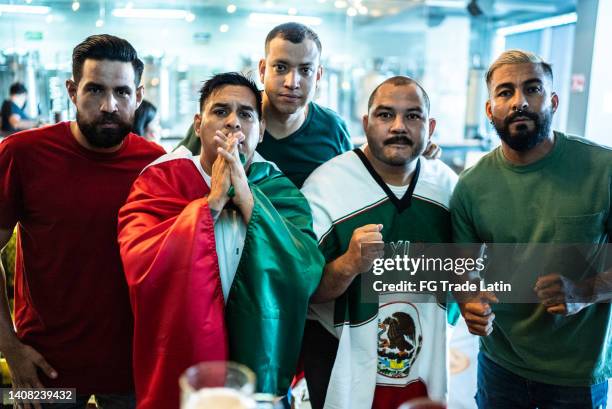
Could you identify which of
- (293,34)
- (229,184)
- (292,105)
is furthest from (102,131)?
(293,34)

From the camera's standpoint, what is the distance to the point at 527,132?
1703 millimetres

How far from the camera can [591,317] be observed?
1.73 metres

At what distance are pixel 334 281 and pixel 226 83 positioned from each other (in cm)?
70

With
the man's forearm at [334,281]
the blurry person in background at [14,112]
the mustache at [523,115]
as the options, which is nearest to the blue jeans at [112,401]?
the man's forearm at [334,281]

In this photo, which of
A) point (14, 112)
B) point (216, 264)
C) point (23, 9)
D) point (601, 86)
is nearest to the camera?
point (216, 264)

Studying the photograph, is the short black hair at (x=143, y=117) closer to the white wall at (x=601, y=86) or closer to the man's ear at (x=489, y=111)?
the man's ear at (x=489, y=111)

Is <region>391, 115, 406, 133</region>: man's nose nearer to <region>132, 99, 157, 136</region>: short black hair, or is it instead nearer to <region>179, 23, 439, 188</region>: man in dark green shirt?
<region>179, 23, 439, 188</region>: man in dark green shirt

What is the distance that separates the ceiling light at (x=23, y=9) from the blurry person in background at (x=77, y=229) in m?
6.60

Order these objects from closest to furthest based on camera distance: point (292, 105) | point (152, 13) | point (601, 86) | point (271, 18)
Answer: point (292, 105) → point (601, 86) → point (152, 13) → point (271, 18)

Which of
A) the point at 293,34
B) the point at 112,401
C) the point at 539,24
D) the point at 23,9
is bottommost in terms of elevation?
the point at 112,401

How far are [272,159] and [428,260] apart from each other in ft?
2.45

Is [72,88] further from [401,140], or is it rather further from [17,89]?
[17,89]

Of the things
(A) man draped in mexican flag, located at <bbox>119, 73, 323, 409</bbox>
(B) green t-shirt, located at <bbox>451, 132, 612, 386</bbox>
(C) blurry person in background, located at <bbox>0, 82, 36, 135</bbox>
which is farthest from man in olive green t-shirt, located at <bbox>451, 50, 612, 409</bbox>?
(C) blurry person in background, located at <bbox>0, 82, 36, 135</bbox>

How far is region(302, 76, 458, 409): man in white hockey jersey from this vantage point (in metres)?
1.71
